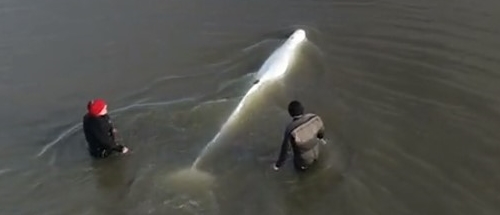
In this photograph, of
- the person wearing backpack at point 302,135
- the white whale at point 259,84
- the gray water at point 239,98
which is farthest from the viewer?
the white whale at point 259,84

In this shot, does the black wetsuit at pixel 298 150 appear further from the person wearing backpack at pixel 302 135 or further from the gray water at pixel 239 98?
the gray water at pixel 239 98

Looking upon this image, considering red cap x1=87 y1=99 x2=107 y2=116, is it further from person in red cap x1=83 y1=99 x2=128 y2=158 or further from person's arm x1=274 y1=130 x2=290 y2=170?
person's arm x1=274 y1=130 x2=290 y2=170

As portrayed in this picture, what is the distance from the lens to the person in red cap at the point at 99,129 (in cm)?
1284

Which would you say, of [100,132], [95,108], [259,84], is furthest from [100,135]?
[259,84]

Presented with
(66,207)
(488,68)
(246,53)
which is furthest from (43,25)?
(488,68)

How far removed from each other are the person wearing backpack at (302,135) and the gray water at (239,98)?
45 cm

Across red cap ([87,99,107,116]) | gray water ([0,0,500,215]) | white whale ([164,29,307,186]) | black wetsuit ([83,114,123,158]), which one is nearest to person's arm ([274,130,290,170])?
gray water ([0,0,500,215])

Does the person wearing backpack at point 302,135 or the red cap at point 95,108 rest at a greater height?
the red cap at point 95,108

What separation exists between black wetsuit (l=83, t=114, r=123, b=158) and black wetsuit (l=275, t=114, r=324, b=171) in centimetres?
314

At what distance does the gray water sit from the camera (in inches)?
483

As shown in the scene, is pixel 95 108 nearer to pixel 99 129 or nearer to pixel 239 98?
pixel 99 129

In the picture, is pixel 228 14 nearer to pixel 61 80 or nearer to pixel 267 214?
pixel 61 80

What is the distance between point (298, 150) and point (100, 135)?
3677 mm

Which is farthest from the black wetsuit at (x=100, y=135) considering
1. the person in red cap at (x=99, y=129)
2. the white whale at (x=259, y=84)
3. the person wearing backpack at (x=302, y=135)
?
the person wearing backpack at (x=302, y=135)
